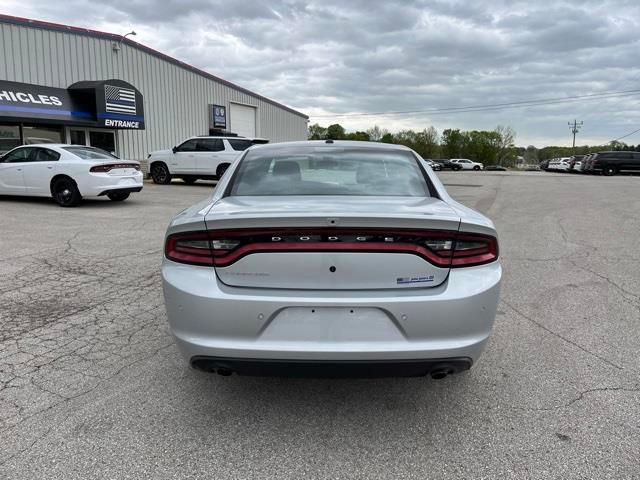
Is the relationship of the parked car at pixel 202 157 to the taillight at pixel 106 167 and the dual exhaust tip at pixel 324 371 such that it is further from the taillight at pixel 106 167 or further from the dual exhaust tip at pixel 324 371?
the dual exhaust tip at pixel 324 371

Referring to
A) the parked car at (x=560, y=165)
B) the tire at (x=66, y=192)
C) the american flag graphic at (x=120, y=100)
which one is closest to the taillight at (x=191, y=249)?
the tire at (x=66, y=192)

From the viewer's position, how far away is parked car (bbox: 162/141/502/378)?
247 cm

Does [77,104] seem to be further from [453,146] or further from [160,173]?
[453,146]

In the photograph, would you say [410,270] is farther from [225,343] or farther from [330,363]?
[225,343]

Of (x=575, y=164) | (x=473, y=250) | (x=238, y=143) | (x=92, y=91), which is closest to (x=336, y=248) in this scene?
(x=473, y=250)

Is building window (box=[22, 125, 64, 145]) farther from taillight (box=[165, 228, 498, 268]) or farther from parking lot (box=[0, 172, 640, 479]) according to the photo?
taillight (box=[165, 228, 498, 268])

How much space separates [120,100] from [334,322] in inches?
872

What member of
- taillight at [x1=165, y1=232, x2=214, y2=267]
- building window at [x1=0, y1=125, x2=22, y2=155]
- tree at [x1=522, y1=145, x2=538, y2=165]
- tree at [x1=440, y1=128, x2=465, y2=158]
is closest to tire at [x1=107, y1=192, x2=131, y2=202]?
building window at [x1=0, y1=125, x2=22, y2=155]

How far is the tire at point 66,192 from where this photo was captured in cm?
1157

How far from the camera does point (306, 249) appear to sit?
98.7 inches

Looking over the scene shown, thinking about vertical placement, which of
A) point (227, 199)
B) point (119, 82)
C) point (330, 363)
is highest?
point (119, 82)

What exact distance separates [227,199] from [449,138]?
113337mm

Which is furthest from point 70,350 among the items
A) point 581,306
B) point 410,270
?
point 581,306

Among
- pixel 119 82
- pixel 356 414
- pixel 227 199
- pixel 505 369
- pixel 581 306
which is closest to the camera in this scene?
pixel 356 414
